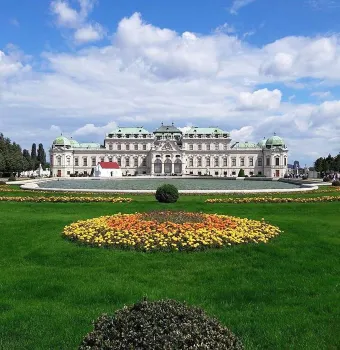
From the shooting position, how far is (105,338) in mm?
3660

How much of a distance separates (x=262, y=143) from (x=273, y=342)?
126m

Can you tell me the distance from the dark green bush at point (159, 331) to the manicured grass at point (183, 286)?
179cm

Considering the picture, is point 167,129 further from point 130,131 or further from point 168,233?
point 168,233

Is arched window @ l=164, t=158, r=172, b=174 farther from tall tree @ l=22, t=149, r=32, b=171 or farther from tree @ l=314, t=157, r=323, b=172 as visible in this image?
tree @ l=314, t=157, r=323, b=172

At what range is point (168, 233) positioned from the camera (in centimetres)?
1109

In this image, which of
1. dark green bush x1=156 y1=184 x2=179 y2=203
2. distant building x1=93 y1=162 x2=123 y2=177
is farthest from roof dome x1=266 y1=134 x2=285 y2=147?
dark green bush x1=156 y1=184 x2=179 y2=203

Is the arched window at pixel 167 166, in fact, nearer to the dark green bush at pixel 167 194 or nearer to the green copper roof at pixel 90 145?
the green copper roof at pixel 90 145

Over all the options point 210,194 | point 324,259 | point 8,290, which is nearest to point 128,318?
point 8,290

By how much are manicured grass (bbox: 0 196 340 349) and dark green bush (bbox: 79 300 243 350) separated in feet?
5.88

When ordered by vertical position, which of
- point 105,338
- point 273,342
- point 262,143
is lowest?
point 273,342

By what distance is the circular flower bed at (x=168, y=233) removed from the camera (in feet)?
34.7

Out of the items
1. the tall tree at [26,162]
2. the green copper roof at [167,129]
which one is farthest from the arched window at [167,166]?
the tall tree at [26,162]

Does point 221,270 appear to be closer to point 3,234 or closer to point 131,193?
point 3,234

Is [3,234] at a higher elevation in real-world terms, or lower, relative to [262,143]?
lower
